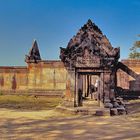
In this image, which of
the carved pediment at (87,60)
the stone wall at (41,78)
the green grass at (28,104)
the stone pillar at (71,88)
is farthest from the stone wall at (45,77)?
the carved pediment at (87,60)

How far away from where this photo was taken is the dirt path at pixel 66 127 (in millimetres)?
8625

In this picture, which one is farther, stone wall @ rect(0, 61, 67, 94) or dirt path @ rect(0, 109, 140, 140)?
stone wall @ rect(0, 61, 67, 94)

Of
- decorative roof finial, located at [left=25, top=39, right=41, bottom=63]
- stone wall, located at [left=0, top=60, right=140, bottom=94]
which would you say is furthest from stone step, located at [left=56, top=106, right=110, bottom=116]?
decorative roof finial, located at [left=25, top=39, right=41, bottom=63]

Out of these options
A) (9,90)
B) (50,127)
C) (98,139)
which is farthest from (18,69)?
(98,139)

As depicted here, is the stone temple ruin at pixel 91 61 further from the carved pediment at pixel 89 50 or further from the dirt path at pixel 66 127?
the dirt path at pixel 66 127

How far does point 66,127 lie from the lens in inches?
400

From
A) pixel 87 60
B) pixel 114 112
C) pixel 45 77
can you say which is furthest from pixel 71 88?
pixel 45 77

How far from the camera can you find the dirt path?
28.3ft

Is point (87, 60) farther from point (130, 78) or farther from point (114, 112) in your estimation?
point (130, 78)

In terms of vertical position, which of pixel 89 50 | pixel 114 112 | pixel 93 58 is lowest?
pixel 114 112

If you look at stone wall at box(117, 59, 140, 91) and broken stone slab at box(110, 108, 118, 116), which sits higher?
stone wall at box(117, 59, 140, 91)

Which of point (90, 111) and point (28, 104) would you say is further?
point (28, 104)

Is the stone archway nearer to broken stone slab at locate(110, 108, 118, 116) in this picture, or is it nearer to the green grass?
broken stone slab at locate(110, 108, 118, 116)

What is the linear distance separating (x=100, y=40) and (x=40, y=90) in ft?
42.4
